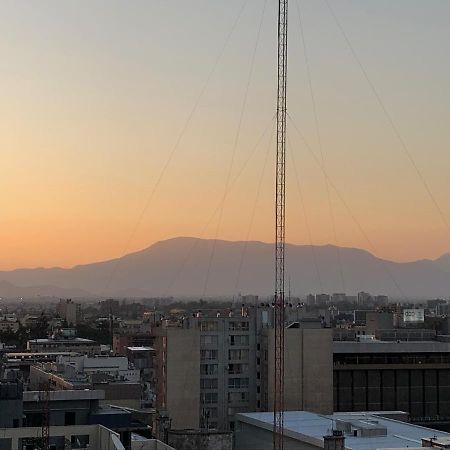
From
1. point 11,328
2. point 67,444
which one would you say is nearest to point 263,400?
point 67,444

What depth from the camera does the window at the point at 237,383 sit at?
46.7 metres

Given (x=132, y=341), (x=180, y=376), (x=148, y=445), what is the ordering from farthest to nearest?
(x=132, y=341) → (x=180, y=376) → (x=148, y=445)

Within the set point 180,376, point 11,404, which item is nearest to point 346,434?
point 11,404

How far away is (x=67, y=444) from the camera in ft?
97.2

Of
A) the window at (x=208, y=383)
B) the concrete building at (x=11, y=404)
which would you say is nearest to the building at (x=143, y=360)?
the window at (x=208, y=383)

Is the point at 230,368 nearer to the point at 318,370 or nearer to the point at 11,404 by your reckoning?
the point at 318,370

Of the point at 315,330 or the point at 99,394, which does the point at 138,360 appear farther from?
the point at 99,394

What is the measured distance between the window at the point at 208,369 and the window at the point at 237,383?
3.30 feet

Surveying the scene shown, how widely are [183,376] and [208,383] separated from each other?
1.73m

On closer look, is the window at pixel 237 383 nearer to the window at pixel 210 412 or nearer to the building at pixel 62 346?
the window at pixel 210 412

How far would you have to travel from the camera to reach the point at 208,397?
150 feet

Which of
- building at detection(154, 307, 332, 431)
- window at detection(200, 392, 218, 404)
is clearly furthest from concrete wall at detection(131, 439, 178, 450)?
window at detection(200, 392, 218, 404)

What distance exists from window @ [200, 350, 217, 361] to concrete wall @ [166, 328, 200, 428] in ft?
2.70

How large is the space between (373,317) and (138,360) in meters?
24.2
